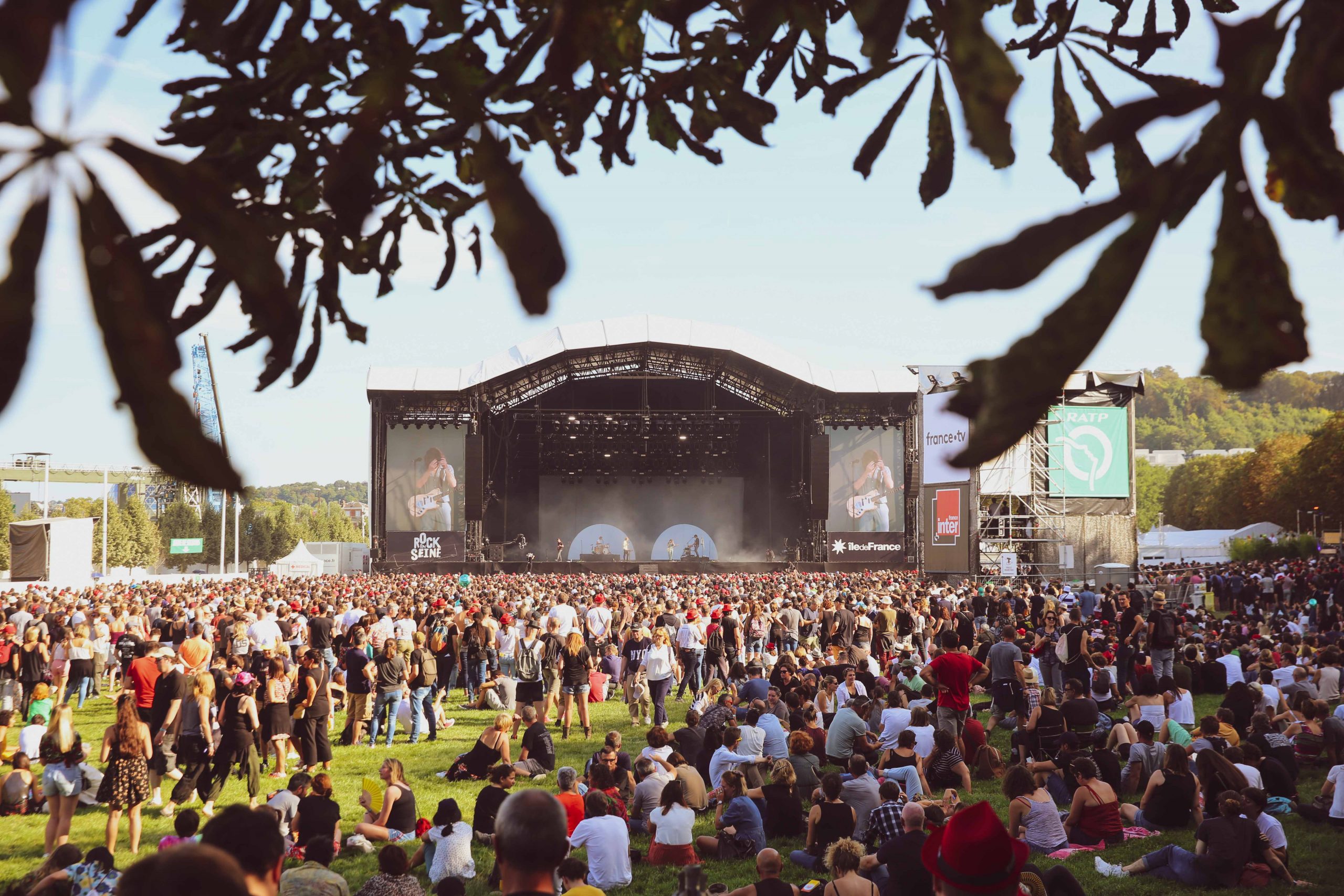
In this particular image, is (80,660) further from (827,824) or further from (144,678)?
(827,824)

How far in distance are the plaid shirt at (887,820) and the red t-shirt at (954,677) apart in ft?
9.17

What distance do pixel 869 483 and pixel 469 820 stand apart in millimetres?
30755

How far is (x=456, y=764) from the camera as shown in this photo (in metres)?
12.0

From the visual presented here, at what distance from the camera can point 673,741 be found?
10.7m

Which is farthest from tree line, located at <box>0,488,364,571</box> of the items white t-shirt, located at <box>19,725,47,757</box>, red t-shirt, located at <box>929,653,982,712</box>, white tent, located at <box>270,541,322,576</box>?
red t-shirt, located at <box>929,653,982,712</box>

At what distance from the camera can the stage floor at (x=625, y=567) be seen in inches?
1500

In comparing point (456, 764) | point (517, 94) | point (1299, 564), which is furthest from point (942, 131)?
Result: point (1299, 564)

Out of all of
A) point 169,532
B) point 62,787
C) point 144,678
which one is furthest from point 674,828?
point 169,532

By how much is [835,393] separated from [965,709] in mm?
27843

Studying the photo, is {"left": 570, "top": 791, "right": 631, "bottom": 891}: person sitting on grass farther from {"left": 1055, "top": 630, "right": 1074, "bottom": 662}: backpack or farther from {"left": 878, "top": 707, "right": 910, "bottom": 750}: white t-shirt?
{"left": 1055, "top": 630, "right": 1074, "bottom": 662}: backpack

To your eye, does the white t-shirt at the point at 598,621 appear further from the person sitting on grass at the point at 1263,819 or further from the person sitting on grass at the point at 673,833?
the person sitting on grass at the point at 1263,819

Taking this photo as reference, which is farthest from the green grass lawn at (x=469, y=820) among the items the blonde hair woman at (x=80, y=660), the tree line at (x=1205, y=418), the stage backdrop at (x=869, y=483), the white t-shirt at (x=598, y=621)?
the tree line at (x=1205, y=418)

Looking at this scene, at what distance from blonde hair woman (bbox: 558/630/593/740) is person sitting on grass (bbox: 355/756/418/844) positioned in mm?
4230

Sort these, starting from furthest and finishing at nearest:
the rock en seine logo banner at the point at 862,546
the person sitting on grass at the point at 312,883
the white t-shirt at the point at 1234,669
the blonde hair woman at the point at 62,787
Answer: the rock en seine logo banner at the point at 862,546 → the white t-shirt at the point at 1234,669 → the blonde hair woman at the point at 62,787 → the person sitting on grass at the point at 312,883
